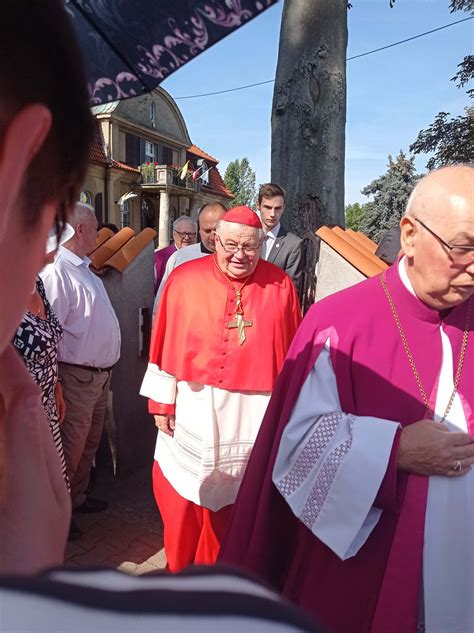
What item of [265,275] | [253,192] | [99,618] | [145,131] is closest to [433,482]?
[99,618]

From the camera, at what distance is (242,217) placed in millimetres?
3154

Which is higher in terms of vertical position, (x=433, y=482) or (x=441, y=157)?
(x=441, y=157)

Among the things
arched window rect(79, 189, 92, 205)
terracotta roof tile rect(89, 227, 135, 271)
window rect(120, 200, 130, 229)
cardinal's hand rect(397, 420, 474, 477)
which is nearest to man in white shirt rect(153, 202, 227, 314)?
terracotta roof tile rect(89, 227, 135, 271)

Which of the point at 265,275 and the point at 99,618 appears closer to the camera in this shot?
the point at 99,618

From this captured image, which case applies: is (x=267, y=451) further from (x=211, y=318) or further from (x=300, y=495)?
(x=211, y=318)

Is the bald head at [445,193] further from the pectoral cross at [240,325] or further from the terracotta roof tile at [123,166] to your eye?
the terracotta roof tile at [123,166]

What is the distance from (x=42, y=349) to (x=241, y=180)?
64845 mm

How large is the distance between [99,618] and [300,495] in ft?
4.83

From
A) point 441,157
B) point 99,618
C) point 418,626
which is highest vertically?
point 441,157

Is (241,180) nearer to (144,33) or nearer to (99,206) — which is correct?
(99,206)

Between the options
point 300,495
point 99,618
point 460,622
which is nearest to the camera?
point 99,618

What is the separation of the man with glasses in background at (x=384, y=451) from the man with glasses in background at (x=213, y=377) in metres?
1.00

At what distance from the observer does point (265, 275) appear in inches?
130

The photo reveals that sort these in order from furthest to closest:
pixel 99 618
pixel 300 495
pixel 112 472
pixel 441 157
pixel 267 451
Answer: pixel 441 157 < pixel 112 472 < pixel 267 451 < pixel 300 495 < pixel 99 618
